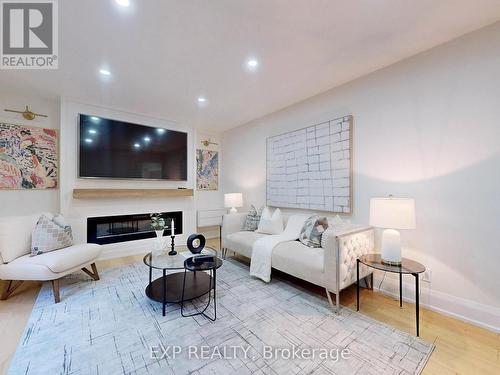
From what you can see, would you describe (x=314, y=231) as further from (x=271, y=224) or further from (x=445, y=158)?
(x=445, y=158)

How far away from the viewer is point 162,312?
198cm

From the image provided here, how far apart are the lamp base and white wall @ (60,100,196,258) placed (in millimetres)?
3540

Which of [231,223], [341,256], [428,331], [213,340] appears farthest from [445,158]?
[231,223]

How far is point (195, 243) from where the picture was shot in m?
2.32

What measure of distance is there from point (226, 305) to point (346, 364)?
1120 mm

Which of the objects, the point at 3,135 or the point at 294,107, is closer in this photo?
the point at 3,135

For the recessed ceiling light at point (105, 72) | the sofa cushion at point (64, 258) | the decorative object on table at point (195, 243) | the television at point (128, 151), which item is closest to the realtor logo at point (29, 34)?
the recessed ceiling light at point (105, 72)

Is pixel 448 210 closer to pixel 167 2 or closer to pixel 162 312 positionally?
pixel 162 312

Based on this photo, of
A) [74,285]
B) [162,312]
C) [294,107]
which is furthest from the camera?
[294,107]

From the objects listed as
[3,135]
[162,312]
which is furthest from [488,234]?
[3,135]

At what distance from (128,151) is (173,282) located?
2.51m

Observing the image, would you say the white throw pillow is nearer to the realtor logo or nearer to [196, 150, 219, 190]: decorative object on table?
[196, 150, 219, 190]: decorative object on table

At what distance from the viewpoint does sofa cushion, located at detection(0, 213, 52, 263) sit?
2.19 metres

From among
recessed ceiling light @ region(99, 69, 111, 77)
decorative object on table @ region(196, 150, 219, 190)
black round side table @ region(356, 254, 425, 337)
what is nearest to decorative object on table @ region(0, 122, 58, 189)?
recessed ceiling light @ region(99, 69, 111, 77)
